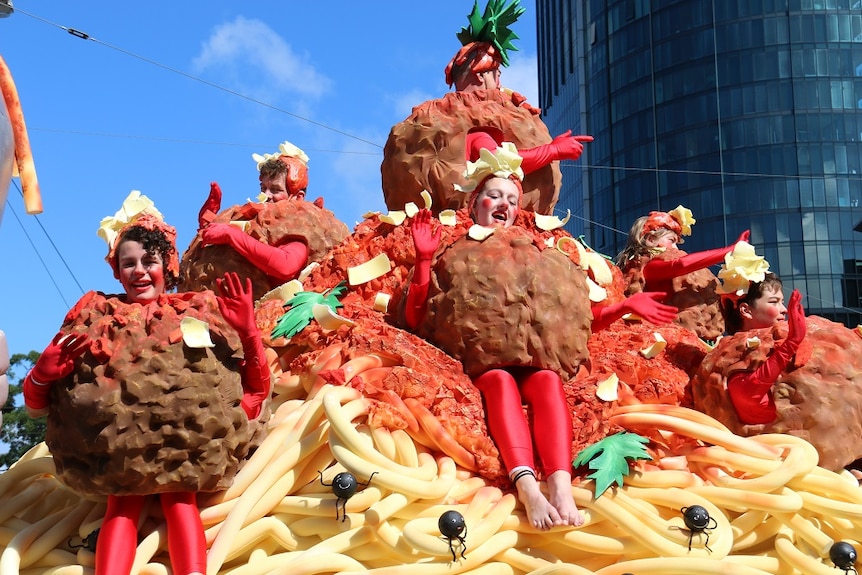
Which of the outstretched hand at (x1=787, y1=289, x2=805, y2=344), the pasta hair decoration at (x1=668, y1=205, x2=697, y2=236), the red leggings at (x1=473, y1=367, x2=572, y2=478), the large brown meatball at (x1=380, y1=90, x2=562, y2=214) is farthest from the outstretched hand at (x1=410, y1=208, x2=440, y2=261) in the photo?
the pasta hair decoration at (x1=668, y1=205, x2=697, y2=236)

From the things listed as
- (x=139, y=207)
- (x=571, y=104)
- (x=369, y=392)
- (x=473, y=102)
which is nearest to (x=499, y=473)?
(x=369, y=392)

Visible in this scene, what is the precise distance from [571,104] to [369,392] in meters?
40.3

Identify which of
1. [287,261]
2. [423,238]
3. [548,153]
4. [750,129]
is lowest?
[423,238]

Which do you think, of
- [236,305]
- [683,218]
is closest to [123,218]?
[236,305]

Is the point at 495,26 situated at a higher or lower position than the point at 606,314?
higher

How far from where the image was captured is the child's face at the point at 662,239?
5.66m

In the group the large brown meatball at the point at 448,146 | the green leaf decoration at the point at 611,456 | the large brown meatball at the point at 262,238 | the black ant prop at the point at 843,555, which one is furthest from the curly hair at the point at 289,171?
the black ant prop at the point at 843,555

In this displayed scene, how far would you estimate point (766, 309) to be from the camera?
15.3 ft

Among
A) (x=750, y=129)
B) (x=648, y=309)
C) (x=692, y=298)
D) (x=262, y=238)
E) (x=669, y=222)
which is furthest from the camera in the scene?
(x=750, y=129)

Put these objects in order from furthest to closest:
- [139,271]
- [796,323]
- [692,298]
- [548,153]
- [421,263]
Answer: [692,298], [548,153], [421,263], [796,323], [139,271]

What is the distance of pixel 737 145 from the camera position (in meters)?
35.3

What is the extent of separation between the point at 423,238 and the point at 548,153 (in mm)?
1230

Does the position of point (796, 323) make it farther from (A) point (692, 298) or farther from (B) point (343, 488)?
(B) point (343, 488)

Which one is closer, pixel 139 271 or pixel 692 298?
pixel 139 271
